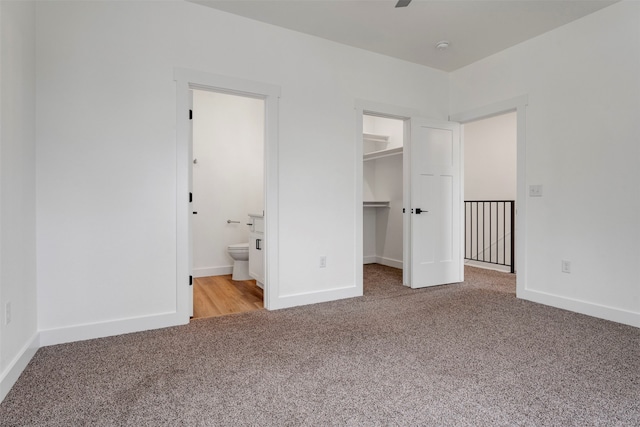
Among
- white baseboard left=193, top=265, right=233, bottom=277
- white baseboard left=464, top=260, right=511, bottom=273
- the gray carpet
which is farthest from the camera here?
white baseboard left=464, top=260, right=511, bottom=273

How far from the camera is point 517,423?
57.5 inches

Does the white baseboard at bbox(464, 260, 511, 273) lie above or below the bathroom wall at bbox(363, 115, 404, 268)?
below

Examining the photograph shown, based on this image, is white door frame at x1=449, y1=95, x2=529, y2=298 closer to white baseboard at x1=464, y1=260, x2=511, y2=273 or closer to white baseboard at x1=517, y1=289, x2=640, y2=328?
white baseboard at x1=517, y1=289, x2=640, y2=328

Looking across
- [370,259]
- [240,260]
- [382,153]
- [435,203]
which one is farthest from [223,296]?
[382,153]

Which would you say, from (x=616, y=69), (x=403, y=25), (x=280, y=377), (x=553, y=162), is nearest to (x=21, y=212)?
(x=280, y=377)

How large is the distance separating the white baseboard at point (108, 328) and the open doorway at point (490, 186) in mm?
4409

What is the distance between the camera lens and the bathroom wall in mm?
5266

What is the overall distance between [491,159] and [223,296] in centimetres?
480

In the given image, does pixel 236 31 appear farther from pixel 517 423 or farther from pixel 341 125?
pixel 517 423

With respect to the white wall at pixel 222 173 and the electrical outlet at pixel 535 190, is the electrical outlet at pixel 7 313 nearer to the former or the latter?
the white wall at pixel 222 173

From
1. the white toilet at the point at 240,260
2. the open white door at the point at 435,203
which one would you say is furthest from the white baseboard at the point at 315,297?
the white toilet at the point at 240,260

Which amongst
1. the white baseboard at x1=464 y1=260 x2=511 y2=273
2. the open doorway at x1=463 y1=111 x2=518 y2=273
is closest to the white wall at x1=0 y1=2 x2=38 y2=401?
the white baseboard at x1=464 y1=260 x2=511 y2=273

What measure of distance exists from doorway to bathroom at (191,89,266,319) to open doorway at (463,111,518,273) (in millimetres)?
3419

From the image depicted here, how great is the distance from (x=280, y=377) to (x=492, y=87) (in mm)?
3561
